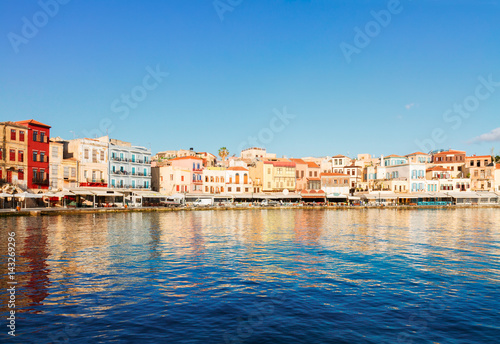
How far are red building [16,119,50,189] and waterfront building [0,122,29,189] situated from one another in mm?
676

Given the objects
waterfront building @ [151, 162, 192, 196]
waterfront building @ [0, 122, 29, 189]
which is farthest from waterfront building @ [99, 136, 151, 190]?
waterfront building @ [0, 122, 29, 189]

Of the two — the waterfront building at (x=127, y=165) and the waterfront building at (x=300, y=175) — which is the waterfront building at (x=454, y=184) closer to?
the waterfront building at (x=300, y=175)

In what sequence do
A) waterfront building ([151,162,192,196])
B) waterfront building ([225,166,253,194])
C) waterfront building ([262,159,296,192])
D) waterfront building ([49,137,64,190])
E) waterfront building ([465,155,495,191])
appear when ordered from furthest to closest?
waterfront building ([465,155,495,191]) < waterfront building ([262,159,296,192]) < waterfront building ([225,166,253,194]) < waterfront building ([151,162,192,196]) < waterfront building ([49,137,64,190])

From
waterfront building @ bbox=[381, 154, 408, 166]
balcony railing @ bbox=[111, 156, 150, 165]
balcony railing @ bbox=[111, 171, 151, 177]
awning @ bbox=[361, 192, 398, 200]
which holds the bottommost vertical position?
awning @ bbox=[361, 192, 398, 200]

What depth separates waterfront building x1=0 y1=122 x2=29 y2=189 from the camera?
5388 centimetres

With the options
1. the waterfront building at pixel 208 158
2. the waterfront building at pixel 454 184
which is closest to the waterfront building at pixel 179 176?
the waterfront building at pixel 208 158

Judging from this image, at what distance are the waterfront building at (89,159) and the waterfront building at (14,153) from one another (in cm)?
983

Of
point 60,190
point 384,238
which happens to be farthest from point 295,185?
point 384,238

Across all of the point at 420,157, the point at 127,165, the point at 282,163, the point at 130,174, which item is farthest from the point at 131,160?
the point at 420,157

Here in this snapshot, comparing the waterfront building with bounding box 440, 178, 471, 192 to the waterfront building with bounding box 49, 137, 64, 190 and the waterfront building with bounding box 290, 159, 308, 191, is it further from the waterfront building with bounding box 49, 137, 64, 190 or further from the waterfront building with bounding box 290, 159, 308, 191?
the waterfront building with bounding box 49, 137, 64, 190

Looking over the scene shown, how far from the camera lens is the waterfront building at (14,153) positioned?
53.9m

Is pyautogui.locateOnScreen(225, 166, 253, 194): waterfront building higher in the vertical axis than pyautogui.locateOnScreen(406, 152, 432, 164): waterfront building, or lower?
lower

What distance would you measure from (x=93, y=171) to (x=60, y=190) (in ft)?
24.2

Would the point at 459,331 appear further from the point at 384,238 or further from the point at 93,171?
the point at 93,171
